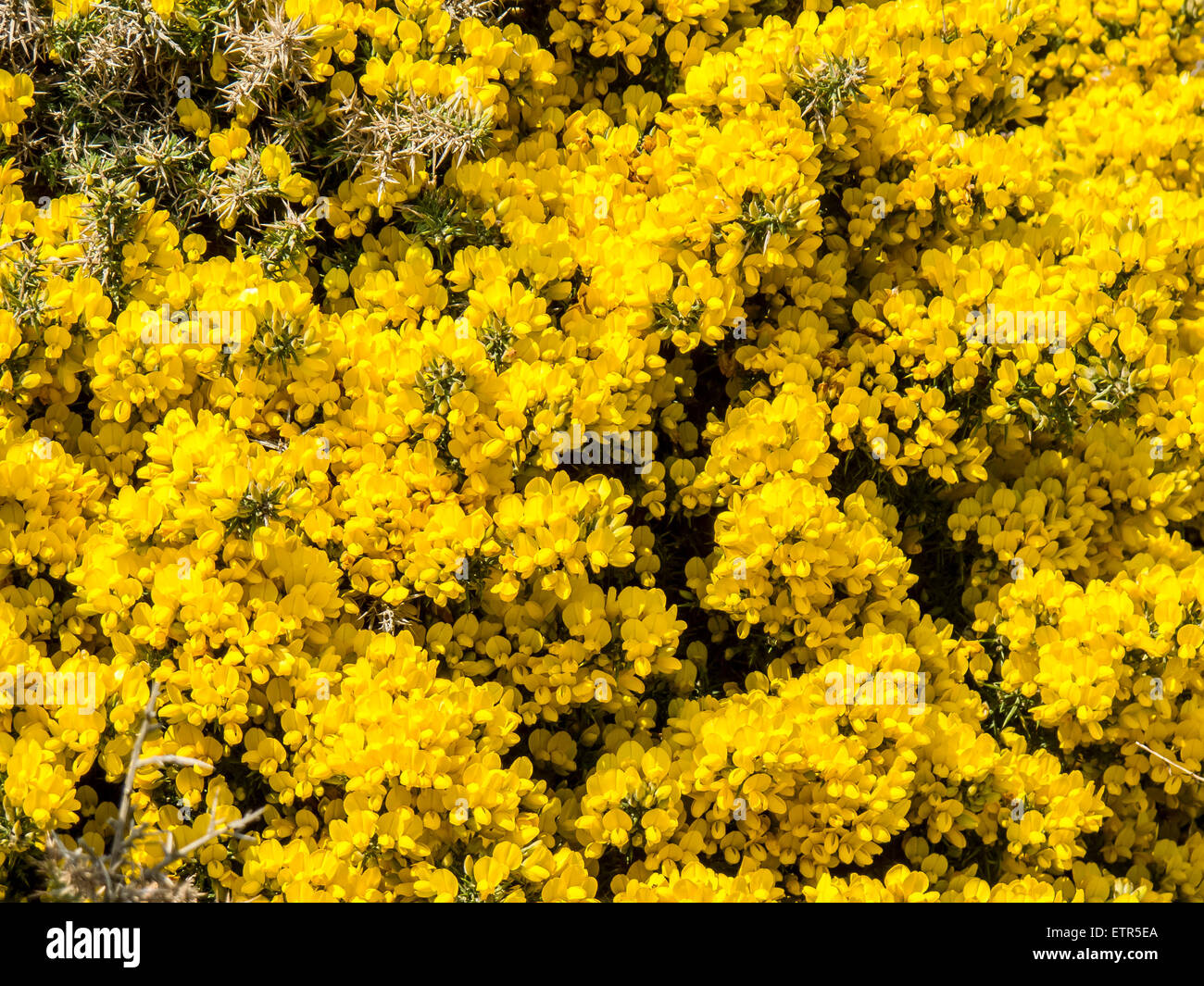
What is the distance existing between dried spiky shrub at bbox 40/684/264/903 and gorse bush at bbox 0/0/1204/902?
0.02 meters

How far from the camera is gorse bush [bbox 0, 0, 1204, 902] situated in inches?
111

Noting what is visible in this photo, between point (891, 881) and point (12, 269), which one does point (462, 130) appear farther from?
point (891, 881)

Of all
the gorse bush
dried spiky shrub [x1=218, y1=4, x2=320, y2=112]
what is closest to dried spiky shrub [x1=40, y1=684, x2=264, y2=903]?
the gorse bush

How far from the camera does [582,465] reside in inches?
130

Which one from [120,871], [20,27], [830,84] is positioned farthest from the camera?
[20,27]

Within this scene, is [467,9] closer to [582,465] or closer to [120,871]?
[582,465]

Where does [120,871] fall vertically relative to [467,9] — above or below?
below

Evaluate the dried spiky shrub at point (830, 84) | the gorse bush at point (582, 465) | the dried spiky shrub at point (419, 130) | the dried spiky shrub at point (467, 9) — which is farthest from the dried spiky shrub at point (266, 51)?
the dried spiky shrub at point (830, 84)

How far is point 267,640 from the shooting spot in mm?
2762

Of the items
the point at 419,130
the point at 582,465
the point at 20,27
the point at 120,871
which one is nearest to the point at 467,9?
the point at 419,130

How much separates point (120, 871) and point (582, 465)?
5.12 feet

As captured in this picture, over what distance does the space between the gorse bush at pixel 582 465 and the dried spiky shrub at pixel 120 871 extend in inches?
0.9

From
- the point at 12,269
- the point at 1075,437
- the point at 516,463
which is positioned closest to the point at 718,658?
the point at 516,463

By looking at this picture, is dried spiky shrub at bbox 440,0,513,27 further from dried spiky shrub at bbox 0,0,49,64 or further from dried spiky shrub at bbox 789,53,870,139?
dried spiky shrub at bbox 0,0,49,64
